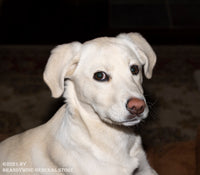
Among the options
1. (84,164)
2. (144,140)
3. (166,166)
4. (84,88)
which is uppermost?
(84,88)

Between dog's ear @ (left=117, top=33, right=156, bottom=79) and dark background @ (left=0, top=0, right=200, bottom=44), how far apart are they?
3.25m

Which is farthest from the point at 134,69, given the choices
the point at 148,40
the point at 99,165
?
the point at 148,40

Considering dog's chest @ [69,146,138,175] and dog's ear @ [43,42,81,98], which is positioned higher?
dog's ear @ [43,42,81,98]

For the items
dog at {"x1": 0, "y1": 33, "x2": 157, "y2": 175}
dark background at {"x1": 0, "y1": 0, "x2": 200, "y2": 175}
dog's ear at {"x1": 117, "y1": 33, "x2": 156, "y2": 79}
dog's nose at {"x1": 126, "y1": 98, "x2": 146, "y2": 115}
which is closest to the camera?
dog's nose at {"x1": 126, "y1": 98, "x2": 146, "y2": 115}

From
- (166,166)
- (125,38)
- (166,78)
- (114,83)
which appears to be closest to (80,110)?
(114,83)

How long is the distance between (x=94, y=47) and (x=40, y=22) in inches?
175

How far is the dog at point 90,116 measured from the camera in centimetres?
202

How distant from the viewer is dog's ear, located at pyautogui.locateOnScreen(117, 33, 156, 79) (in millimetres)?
2281

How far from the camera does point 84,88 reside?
2115 millimetres

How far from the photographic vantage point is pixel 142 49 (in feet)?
7.51

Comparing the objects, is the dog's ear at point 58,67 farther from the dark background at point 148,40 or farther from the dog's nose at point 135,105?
the dark background at point 148,40

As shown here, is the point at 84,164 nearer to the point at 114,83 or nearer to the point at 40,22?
the point at 114,83

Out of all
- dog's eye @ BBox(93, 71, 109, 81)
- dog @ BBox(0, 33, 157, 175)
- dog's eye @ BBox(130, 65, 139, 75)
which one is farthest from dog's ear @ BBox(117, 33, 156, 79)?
dog's eye @ BBox(93, 71, 109, 81)

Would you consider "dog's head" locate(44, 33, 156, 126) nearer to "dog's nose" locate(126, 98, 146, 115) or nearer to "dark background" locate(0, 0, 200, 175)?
"dog's nose" locate(126, 98, 146, 115)
